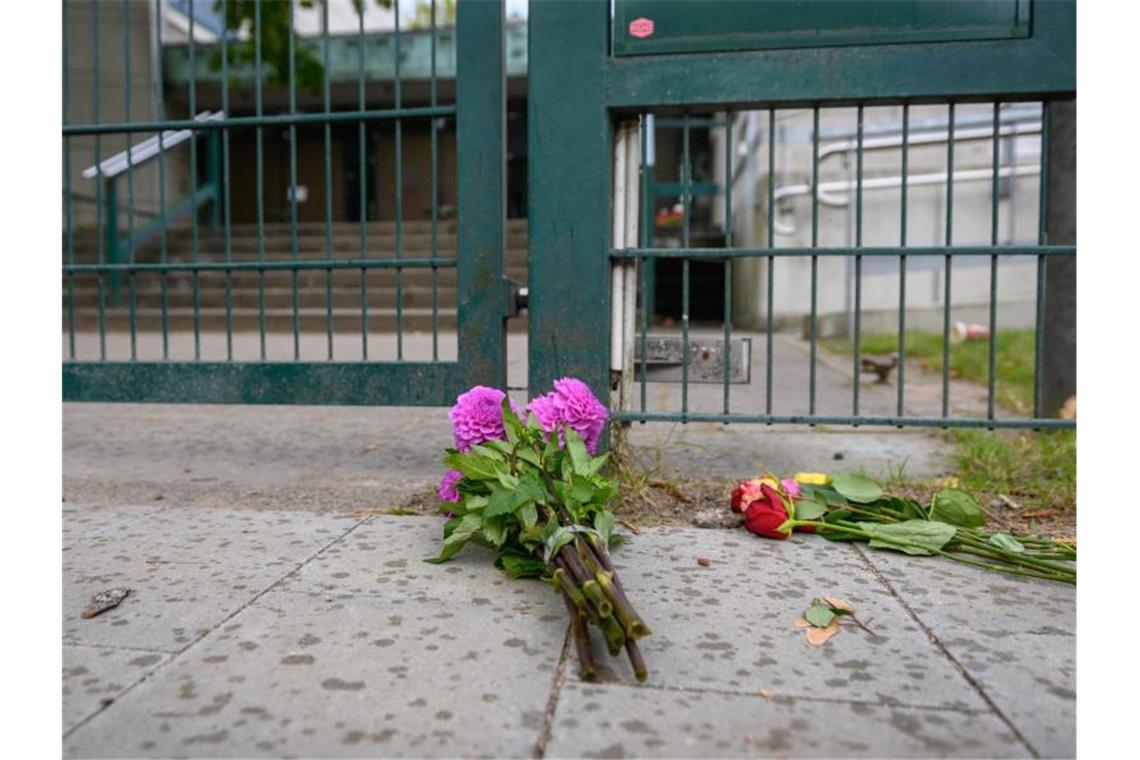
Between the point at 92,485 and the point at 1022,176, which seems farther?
the point at 1022,176

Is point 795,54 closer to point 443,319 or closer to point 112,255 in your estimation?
point 443,319

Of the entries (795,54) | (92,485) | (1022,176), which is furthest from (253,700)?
(1022,176)

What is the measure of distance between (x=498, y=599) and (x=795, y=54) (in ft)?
5.71

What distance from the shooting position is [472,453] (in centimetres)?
209

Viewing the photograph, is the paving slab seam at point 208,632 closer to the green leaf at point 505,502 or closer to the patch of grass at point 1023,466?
the green leaf at point 505,502

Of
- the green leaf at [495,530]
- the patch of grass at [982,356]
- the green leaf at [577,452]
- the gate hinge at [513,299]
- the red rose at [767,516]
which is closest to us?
the green leaf at [495,530]

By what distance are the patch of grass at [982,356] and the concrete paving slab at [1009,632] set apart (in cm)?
257

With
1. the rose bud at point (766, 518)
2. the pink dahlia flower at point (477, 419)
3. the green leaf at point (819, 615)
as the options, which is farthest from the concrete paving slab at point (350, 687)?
the rose bud at point (766, 518)

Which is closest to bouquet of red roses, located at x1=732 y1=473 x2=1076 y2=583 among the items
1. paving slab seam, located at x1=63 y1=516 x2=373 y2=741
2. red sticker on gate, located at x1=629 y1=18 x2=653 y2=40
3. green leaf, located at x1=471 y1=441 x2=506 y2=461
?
green leaf, located at x1=471 y1=441 x2=506 y2=461

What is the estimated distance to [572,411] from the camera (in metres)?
2.25

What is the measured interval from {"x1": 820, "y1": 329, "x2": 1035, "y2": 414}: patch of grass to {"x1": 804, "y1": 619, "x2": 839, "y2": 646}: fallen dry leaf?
119 inches

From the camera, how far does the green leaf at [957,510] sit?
220 centimetres

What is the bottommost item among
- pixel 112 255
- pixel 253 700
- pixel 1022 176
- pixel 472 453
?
pixel 253 700

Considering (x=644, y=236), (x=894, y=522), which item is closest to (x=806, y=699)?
(x=894, y=522)
